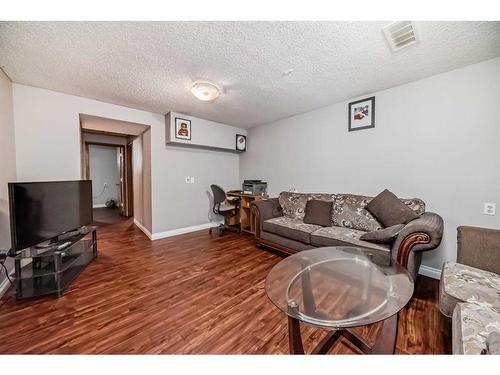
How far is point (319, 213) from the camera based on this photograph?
2652 mm

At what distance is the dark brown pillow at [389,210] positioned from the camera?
1961 mm

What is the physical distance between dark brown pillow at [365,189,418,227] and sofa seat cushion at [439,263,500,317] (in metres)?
0.61

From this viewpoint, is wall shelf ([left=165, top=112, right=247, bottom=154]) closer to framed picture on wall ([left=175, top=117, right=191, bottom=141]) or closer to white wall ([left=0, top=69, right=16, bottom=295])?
framed picture on wall ([left=175, top=117, right=191, bottom=141])

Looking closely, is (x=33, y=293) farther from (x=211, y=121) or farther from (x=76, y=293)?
(x=211, y=121)

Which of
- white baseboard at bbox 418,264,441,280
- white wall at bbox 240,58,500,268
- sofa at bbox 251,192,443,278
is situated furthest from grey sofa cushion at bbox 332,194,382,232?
white baseboard at bbox 418,264,441,280

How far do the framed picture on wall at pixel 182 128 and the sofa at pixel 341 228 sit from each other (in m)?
1.82

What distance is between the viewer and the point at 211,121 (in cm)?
380

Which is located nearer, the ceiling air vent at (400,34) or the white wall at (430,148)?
the ceiling air vent at (400,34)

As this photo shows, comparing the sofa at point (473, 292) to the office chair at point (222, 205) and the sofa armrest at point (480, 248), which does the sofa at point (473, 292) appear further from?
the office chair at point (222, 205)

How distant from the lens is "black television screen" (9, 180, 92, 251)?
1.57 metres

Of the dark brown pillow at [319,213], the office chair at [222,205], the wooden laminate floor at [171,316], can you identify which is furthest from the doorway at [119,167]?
the dark brown pillow at [319,213]

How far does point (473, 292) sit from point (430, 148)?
1.62 metres

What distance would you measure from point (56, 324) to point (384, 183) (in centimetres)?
360
